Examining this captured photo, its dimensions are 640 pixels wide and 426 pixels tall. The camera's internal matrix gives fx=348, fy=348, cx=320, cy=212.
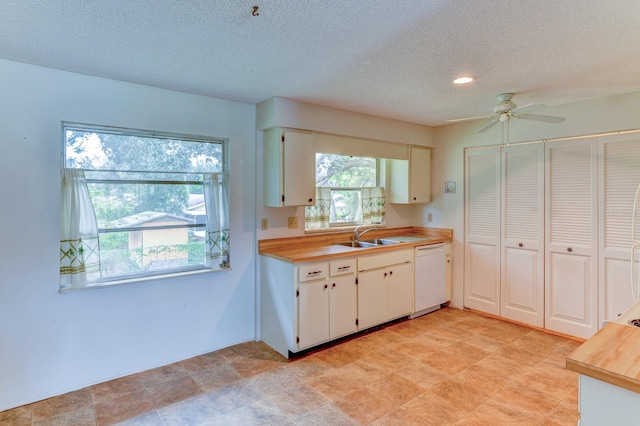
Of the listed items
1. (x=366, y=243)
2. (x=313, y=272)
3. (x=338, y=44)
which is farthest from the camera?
(x=366, y=243)

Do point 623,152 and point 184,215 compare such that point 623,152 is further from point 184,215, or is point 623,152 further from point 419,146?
point 184,215

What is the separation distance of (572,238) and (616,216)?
404 mm

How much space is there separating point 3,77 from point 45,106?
26 centimetres

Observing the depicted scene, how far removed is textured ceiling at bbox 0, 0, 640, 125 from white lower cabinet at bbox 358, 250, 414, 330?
1.67 metres

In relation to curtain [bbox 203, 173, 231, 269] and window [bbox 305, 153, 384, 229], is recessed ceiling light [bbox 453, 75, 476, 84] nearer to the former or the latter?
window [bbox 305, 153, 384, 229]

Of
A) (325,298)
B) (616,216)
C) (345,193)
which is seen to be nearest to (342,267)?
(325,298)

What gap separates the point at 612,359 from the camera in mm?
1251

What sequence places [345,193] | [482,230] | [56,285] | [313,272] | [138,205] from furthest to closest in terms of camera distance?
1. [345,193]
2. [482,230]
3. [313,272]
4. [138,205]
5. [56,285]

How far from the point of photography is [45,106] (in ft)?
8.00

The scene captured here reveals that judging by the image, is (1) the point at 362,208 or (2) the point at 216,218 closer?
(2) the point at 216,218

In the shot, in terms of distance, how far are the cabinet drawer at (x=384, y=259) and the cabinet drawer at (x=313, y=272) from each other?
43 centimetres

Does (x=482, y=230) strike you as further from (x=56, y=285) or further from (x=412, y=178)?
(x=56, y=285)

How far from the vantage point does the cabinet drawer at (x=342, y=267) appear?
3.25m

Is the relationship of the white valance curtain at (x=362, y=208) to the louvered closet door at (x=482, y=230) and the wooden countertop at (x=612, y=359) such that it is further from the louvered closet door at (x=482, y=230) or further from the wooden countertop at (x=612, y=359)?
the wooden countertop at (x=612, y=359)
